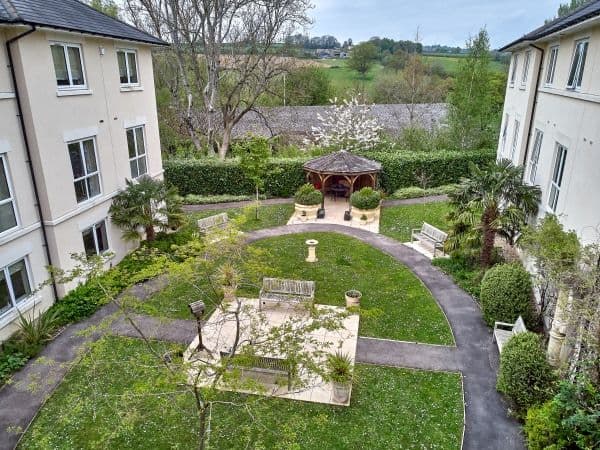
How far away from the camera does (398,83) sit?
4912 centimetres

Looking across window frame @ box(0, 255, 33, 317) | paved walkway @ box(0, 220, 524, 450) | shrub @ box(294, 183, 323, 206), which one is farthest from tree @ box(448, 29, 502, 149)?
window frame @ box(0, 255, 33, 317)

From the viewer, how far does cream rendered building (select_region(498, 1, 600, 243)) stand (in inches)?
421

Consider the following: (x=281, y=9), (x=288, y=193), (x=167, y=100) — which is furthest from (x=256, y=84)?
(x=288, y=193)

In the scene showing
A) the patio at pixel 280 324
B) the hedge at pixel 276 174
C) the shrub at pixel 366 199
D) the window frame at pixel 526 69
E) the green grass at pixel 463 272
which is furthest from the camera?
the hedge at pixel 276 174

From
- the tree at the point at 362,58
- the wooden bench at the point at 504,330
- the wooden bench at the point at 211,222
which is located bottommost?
the wooden bench at the point at 504,330

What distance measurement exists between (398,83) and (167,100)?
27.2 metres

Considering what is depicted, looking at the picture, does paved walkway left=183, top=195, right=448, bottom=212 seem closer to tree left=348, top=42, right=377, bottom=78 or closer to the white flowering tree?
the white flowering tree

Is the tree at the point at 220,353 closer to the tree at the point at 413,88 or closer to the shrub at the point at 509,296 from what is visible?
the shrub at the point at 509,296

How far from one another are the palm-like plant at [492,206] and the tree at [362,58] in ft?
174

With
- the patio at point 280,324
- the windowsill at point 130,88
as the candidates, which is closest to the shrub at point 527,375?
the patio at point 280,324

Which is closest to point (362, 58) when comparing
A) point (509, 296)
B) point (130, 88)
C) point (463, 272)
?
point (130, 88)

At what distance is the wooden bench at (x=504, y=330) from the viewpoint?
1118 centimetres

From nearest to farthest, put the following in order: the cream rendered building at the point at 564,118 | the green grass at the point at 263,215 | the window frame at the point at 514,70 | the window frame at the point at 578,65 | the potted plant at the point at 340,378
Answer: the potted plant at the point at 340,378 → the cream rendered building at the point at 564,118 → the window frame at the point at 578,65 → the window frame at the point at 514,70 → the green grass at the point at 263,215

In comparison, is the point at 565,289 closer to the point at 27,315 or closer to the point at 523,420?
the point at 523,420
